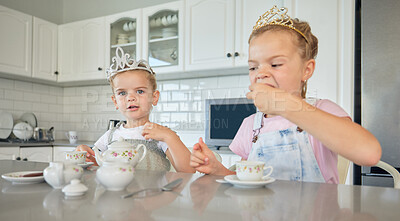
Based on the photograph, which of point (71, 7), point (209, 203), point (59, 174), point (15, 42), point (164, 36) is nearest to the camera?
point (209, 203)

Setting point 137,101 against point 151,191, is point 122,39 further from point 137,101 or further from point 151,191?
point 151,191

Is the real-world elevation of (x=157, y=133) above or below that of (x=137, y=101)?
below

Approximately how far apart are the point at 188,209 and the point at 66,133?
3608 millimetres

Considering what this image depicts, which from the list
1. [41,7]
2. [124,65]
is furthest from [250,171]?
[41,7]

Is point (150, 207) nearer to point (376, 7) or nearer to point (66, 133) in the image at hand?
point (376, 7)

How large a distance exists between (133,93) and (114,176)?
0.75m

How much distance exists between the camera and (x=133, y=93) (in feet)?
4.49

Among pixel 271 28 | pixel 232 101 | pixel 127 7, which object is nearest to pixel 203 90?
pixel 232 101

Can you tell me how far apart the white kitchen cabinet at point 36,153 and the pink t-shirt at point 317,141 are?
2.49 m

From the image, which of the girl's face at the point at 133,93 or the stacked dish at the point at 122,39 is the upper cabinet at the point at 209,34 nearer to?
the stacked dish at the point at 122,39

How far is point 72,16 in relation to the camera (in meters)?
4.02

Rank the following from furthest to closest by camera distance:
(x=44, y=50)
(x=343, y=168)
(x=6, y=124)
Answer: (x=44, y=50) < (x=6, y=124) < (x=343, y=168)

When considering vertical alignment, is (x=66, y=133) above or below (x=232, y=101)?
below

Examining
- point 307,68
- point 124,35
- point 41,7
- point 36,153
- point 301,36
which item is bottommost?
point 36,153
